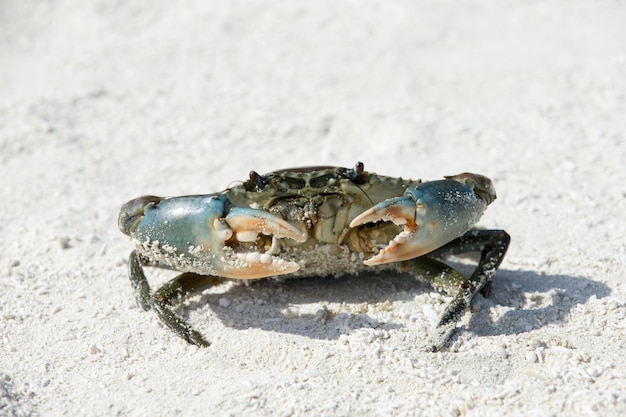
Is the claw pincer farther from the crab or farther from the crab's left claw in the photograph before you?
the crab's left claw

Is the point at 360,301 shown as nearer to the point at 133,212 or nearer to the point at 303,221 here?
the point at 303,221

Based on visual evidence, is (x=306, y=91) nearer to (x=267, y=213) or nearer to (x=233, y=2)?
(x=233, y=2)

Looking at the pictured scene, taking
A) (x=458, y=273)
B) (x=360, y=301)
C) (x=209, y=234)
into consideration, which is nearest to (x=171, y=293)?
(x=209, y=234)

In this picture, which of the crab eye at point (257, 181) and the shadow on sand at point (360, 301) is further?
the shadow on sand at point (360, 301)

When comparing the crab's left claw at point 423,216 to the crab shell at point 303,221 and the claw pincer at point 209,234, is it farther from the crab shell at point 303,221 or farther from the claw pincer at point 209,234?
the claw pincer at point 209,234

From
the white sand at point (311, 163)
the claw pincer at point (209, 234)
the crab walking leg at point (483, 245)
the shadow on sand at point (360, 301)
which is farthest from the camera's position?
the crab walking leg at point (483, 245)

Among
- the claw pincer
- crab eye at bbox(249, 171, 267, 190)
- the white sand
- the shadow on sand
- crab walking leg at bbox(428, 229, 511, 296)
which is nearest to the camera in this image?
the white sand

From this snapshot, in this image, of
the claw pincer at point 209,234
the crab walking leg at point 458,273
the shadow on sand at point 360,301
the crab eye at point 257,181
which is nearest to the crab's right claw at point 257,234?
the claw pincer at point 209,234

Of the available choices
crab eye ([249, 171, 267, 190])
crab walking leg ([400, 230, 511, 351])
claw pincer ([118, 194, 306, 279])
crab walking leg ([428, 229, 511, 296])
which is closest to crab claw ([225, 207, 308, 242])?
claw pincer ([118, 194, 306, 279])
